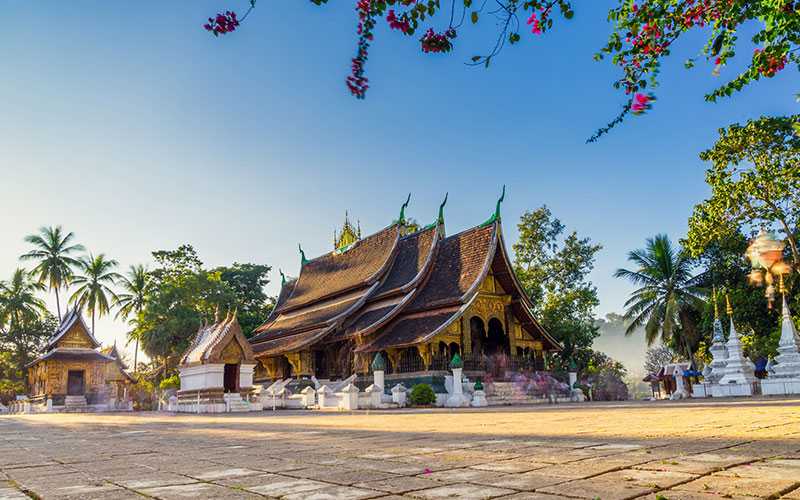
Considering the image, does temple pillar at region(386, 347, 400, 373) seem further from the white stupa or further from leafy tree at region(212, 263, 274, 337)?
leafy tree at region(212, 263, 274, 337)

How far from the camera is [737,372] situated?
62.2 ft

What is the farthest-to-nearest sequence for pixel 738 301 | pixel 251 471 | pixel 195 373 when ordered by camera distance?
pixel 738 301 < pixel 195 373 < pixel 251 471

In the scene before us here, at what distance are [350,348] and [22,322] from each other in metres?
33.4

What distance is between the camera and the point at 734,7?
146 inches

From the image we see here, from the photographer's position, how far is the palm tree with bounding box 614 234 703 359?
98.2 feet

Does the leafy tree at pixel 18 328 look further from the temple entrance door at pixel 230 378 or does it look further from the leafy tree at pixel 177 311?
the temple entrance door at pixel 230 378

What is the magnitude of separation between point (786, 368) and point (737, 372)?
148 cm

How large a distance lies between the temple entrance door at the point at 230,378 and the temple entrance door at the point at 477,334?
9.21 meters

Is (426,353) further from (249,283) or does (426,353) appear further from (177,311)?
(249,283)

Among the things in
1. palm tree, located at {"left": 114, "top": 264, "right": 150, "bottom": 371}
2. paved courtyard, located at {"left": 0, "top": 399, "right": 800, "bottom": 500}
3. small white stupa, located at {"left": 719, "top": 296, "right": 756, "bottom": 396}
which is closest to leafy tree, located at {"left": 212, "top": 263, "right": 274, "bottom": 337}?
palm tree, located at {"left": 114, "top": 264, "right": 150, "bottom": 371}

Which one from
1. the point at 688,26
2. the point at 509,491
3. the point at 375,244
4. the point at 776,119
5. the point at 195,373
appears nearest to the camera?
the point at 509,491

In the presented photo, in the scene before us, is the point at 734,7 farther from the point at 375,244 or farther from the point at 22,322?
the point at 22,322

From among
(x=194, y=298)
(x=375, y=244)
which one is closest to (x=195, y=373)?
(x=375, y=244)

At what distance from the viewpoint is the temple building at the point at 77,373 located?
3312cm
